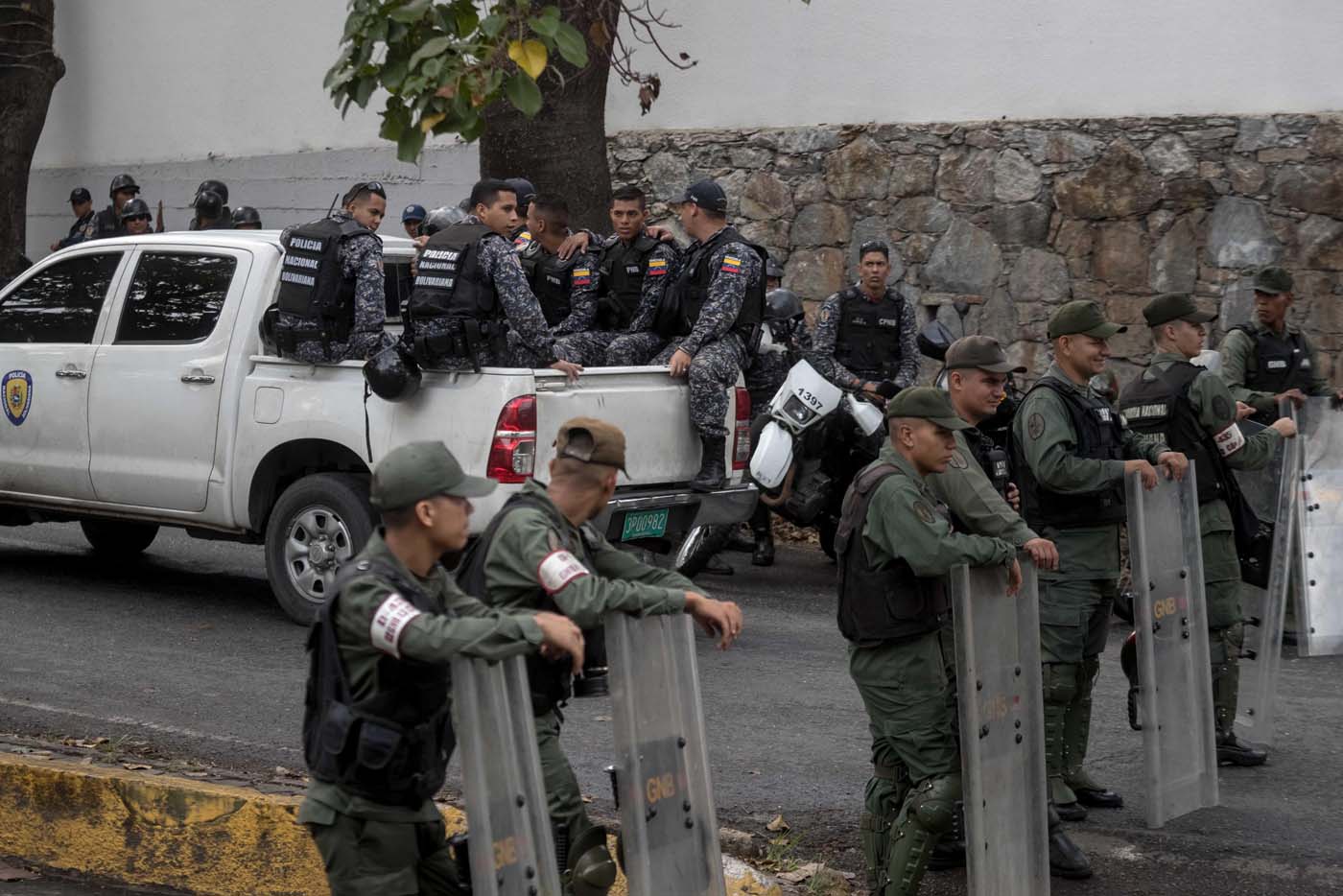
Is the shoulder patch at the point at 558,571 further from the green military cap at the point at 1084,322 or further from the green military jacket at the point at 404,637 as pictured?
the green military cap at the point at 1084,322

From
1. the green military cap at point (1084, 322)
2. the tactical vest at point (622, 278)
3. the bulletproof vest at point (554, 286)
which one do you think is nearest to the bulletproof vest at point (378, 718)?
the green military cap at point (1084, 322)

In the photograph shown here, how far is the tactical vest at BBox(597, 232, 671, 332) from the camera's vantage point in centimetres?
952

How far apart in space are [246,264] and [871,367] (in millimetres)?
4073

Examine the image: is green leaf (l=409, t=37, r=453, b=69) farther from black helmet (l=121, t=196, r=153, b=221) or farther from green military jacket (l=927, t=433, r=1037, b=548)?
black helmet (l=121, t=196, r=153, b=221)

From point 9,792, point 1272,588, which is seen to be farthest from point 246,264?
point 1272,588

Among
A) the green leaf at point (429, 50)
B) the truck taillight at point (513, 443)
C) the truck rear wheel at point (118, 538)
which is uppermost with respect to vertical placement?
the green leaf at point (429, 50)

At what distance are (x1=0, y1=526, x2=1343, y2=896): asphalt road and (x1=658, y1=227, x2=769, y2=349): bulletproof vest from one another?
1.62m

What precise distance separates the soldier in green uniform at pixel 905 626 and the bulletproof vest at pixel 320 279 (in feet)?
13.0

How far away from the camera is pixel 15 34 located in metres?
16.0

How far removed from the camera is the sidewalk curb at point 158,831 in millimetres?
5695

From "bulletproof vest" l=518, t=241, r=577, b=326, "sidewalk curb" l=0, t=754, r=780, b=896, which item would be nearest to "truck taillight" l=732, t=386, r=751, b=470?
"bulletproof vest" l=518, t=241, r=577, b=326

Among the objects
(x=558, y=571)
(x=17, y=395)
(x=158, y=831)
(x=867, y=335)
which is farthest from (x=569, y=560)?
(x=867, y=335)

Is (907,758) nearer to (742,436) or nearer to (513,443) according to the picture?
(513,443)

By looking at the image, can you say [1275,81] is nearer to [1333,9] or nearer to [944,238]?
[1333,9]
